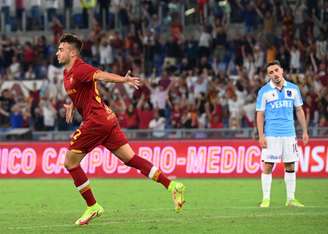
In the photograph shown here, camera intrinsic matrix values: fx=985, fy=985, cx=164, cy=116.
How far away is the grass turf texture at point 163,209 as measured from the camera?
1255 cm

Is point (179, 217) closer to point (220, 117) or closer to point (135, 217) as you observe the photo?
point (135, 217)

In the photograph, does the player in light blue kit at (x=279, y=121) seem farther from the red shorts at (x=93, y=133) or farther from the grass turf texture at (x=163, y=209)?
the red shorts at (x=93, y=133)

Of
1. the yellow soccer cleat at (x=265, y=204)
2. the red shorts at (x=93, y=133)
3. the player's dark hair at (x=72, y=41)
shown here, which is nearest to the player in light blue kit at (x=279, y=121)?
the yellow soccer cleat at (x=265, y=204)

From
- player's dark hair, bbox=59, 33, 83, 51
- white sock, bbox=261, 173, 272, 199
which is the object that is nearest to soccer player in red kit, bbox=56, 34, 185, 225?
player's dark hair, bbox=59, 33, 83, 51

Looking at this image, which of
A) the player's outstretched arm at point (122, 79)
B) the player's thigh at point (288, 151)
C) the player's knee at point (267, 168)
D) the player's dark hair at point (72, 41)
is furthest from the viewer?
the player's knee at point (267, 168)

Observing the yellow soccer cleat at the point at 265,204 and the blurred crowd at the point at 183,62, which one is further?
the blurred crowd at the point at 183,62

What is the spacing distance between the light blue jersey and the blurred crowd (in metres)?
10.6

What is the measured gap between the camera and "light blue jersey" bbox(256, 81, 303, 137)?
16.0m

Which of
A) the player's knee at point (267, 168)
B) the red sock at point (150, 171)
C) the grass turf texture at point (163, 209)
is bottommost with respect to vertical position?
the grass turf texture at point (163, 209)

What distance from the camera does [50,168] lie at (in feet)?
86.6

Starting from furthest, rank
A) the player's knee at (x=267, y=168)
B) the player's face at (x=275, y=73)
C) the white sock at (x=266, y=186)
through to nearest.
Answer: the player's knee at (x=267, y=168) < the white sock at (x=266, y=186) < the player's face at (x=275, y=73)

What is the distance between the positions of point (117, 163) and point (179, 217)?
12336mm

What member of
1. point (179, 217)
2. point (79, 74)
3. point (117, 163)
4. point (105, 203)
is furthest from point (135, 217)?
point (117, 163)

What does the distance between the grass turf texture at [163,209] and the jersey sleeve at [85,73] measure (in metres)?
1.97
